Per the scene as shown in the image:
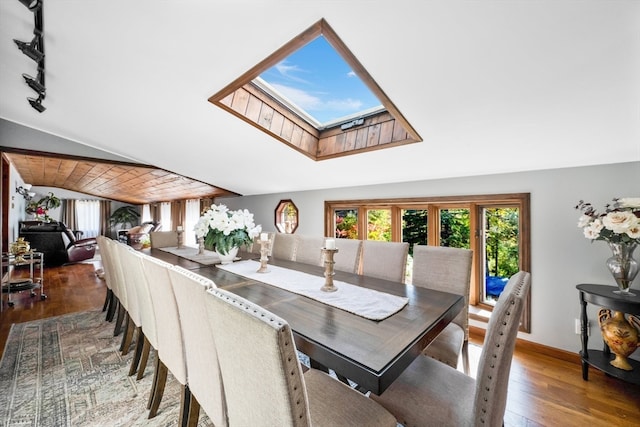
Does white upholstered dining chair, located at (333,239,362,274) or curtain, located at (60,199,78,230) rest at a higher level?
curtain, located at (60,199,78,230)

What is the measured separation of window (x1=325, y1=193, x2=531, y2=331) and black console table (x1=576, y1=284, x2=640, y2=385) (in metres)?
0.40

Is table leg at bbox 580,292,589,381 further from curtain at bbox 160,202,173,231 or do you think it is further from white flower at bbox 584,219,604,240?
curtain at bbox 160,202,173,231

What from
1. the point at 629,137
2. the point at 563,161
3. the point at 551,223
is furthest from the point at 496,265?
the point at 629,137

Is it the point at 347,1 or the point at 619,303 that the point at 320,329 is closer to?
the point at 347,1

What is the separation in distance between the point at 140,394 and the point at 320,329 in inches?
61.3

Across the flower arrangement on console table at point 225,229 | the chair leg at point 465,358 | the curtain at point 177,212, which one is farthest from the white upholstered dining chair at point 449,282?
the curtain at point 177,212

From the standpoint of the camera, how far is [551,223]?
2186 mm

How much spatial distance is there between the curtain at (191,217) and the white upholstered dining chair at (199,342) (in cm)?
584

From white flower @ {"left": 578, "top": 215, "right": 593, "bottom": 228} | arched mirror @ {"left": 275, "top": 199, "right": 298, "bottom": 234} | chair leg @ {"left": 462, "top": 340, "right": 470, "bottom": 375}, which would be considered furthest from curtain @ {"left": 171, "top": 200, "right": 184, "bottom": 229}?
white flower @ {"left": 578, "top": 215, "right": 593, "bottom": 228}

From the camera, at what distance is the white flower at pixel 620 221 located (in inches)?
64.3

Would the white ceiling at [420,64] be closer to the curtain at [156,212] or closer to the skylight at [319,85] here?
the skylight at [319,85]

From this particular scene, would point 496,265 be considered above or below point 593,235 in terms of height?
below

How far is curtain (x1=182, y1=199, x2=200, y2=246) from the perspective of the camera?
653cm

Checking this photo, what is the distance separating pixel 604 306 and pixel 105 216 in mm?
12468
